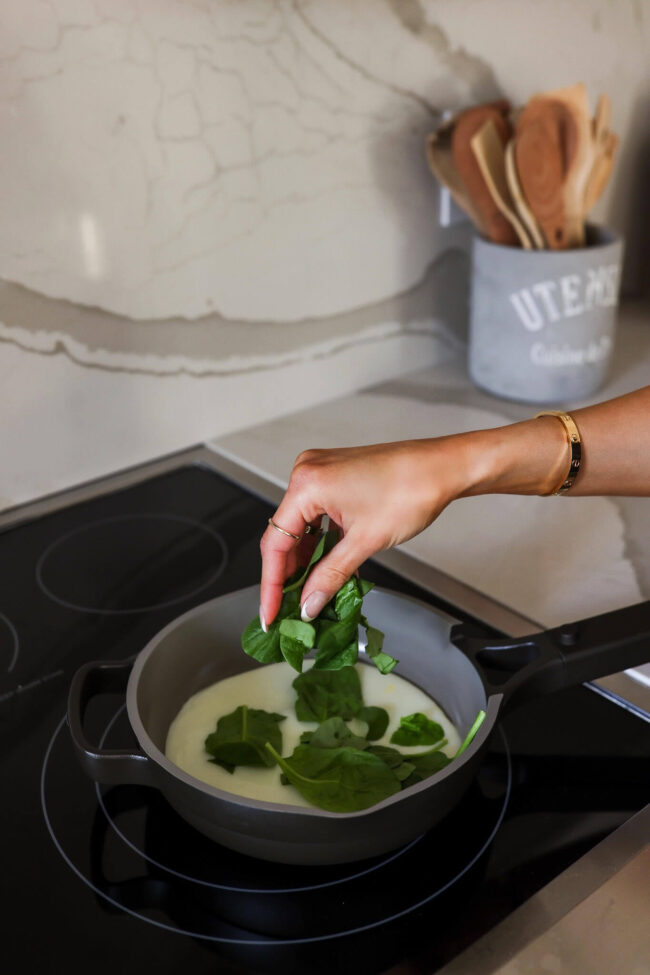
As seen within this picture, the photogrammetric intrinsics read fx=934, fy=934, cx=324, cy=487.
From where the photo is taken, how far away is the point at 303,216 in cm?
110

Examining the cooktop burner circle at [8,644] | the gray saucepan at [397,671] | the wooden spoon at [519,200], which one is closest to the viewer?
the gray saucepan at [397,671]

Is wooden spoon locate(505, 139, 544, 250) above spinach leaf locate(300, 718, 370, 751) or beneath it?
above

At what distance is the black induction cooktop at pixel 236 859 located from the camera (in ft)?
1.76

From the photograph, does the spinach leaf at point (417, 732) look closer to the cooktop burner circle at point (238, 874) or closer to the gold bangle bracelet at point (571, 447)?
the cooktop burner circle at point (238, 874)

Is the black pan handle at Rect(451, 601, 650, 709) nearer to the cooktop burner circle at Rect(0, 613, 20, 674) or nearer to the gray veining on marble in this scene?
the cooktop burner circle at Rect(0, 613, 20, 674)

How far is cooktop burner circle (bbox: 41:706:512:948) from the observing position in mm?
552

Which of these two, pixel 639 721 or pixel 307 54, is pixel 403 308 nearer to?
pixel 307 54

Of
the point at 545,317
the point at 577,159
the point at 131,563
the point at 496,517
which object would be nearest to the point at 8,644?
the point at 131,563

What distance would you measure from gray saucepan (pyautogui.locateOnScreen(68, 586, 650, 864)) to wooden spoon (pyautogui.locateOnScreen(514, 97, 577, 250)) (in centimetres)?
59

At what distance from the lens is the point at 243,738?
650 millimetres

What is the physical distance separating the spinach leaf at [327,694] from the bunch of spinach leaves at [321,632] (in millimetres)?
58

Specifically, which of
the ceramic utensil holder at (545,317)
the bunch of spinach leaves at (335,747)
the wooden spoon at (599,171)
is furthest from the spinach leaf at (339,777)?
the wooden spoon at (599,171)

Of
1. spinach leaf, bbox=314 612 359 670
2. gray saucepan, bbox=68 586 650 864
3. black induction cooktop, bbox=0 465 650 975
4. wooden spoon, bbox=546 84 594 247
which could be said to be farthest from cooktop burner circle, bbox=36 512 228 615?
wooden spoon, bbox=546 84 594 247

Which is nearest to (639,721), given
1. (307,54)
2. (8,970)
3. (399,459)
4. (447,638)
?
(447,638)
